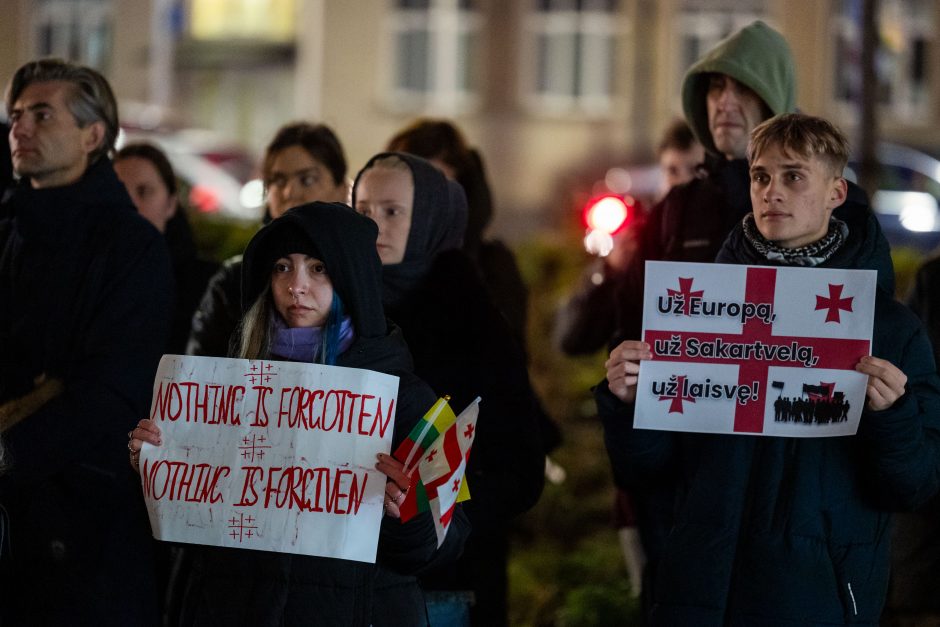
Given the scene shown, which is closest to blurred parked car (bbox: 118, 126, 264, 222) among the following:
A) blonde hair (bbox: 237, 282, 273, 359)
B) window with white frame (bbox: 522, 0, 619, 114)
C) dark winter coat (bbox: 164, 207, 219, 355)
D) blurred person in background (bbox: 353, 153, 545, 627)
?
dark winter coat (bbox: 164, 207, 219, 355)

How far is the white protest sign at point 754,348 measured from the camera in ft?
11.9

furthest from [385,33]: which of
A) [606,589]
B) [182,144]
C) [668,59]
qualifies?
[606,589]

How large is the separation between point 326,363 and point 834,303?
1.25 m

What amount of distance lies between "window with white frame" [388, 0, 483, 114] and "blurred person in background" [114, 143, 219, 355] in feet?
61.6

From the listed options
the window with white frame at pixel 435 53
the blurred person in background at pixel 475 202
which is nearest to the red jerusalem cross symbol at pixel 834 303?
the blurred person in background at pixel 475 202

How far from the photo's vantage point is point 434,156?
18.4ft

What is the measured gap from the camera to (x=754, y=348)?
372cm

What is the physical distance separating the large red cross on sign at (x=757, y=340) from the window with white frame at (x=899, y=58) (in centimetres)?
2130

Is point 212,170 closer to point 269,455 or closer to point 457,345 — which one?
point 457,345

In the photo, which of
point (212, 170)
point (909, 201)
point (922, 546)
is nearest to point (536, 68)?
point (909, 201)

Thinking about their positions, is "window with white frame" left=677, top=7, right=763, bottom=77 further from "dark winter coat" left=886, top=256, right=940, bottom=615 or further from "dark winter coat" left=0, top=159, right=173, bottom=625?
"dark winter coat" left=0, top=159, right=173, bottom=625

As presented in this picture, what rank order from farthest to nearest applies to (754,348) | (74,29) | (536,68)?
(74,29) < (536,68) < (754,348)

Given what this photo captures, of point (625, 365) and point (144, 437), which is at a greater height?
point (625, 365)

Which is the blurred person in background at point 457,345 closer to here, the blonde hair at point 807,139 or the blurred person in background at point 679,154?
the blonde hair at point 807,139
